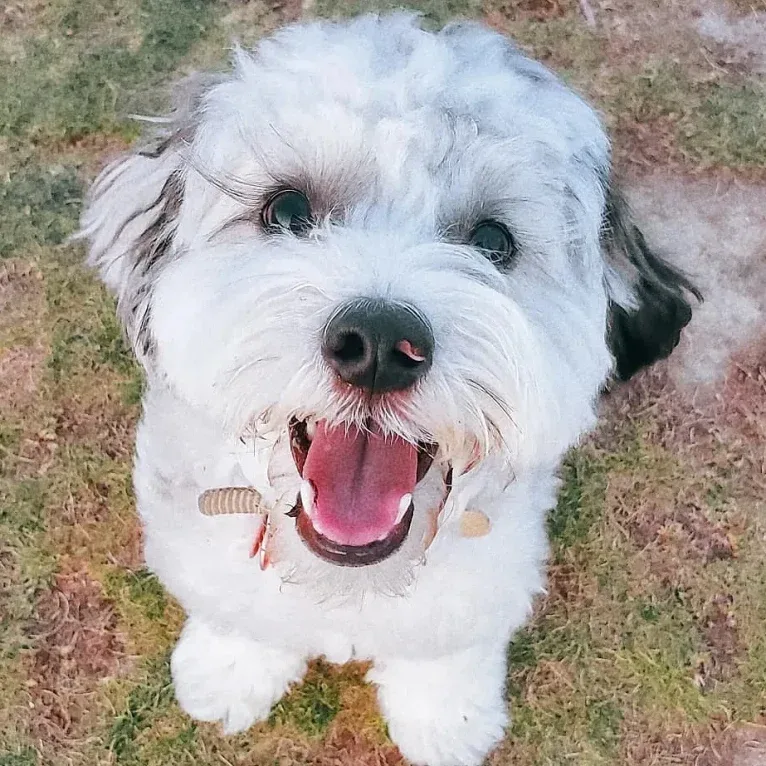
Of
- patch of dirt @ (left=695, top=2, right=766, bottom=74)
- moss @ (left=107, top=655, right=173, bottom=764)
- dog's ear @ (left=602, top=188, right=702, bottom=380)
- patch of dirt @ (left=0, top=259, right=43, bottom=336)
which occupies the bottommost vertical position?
moss @ (left=107, top=655, right=173, bottom=764)

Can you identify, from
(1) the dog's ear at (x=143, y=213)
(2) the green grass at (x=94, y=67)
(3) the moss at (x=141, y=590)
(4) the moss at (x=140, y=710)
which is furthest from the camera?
(2) the green grass at (x=94, y=67)

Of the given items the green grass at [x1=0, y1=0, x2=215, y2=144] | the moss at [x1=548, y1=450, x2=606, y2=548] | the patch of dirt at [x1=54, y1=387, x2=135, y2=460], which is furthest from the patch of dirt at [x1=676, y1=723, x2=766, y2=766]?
the green grass at [x1=0, y1=0, x2=215, y2=144]

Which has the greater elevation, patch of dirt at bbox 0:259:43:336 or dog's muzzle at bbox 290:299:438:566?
dog's muzzle at bbox 290:299:438:566

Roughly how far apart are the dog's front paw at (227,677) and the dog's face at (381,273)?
85 centimetres

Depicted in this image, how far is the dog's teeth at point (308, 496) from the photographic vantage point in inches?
62.3

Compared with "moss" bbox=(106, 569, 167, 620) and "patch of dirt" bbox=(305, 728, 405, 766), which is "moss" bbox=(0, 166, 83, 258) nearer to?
"moss" bbox=(106, 569, 167, 620)

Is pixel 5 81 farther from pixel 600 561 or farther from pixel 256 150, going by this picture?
pixel 600 561

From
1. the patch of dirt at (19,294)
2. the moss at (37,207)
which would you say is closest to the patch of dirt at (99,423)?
Answer: the patch of dirt at (19,294)

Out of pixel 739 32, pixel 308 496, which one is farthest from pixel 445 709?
pixel 739 32

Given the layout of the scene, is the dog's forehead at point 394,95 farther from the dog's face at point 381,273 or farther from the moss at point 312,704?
the moss at point 312,704

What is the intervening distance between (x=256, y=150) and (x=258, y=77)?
157 mm

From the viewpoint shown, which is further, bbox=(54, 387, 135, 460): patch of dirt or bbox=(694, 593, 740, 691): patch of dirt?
bbox=(54, 387, 135, 460): patch of dirt

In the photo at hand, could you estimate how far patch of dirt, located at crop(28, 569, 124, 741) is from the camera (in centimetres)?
257

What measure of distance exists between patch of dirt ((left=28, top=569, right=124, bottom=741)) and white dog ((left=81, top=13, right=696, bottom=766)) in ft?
2.47
